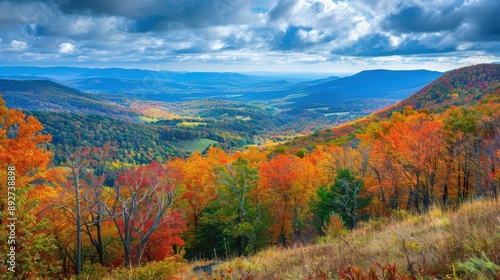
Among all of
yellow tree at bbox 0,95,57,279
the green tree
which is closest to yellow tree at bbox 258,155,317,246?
the green tree

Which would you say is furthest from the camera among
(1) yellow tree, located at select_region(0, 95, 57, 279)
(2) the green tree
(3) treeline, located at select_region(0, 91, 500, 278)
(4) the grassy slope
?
(2) the green tree

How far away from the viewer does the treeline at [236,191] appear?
65.8ft

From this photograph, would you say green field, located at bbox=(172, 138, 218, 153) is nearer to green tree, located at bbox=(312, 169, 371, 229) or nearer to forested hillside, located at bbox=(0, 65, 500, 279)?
forested hillside, located at bbox=(0, 65, 500, 279)

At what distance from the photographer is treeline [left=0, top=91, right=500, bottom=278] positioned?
65.8 ft

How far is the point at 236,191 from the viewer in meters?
29.3

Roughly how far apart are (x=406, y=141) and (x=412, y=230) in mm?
22102

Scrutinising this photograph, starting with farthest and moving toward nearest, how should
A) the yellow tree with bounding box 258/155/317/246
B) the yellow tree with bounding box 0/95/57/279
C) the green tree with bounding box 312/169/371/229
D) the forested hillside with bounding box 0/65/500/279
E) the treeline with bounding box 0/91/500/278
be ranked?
the yellow tree with bounding box 258/155/317/246 → the green tree with bounding box 312/169/371/229 → the treeline with bounding box 0/91/500/278 → the forested hillside with bounding box 0/65/500/279 → the yellow tree with bounding box 0/95/57/279

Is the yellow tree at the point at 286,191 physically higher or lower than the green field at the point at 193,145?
higher

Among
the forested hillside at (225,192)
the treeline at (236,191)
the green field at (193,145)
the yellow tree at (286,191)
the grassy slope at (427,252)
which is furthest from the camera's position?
the green field at (193,145)

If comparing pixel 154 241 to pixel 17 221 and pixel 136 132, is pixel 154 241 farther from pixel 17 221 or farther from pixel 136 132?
pixel 136 132

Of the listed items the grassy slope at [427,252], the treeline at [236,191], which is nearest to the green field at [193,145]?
the treeline at [236,191]

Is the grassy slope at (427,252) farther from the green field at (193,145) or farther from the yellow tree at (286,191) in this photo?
the green field at (193,145)

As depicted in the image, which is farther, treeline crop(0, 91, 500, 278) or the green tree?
the green tree

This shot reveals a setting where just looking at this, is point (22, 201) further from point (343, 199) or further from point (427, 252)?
point (343, 199)
